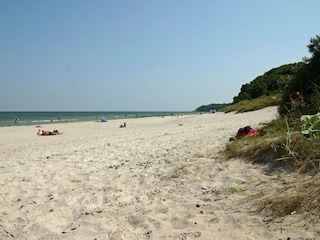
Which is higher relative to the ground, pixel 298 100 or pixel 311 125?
pixel 298 100

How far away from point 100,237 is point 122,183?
1663 millimetres

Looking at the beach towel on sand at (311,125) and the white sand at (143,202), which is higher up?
the beach towel on sand at (311,125)

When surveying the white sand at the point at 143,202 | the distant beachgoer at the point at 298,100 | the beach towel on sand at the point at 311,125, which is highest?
the distant beachgoer at the point at 298,100

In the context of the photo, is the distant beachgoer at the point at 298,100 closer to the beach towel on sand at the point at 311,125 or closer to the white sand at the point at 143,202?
the beach towel on sand at the point at 311,125

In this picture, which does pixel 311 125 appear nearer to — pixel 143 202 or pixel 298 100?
pixel 143 202

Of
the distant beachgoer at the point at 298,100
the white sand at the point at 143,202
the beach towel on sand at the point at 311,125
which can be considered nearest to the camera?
the white sand at the point at 143,202

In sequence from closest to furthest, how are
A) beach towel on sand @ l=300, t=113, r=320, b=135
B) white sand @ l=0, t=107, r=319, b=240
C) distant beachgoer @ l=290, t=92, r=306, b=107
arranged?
white sand @ l=0, t=107, r=319, b=240 → beach towel on sand @ l=300, t=113, r=320, b=135 → distant beachgoer @ l=290, t=92, r=306, b=107

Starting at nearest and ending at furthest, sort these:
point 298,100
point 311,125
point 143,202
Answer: point 143,202, point 311,125, point 298,100

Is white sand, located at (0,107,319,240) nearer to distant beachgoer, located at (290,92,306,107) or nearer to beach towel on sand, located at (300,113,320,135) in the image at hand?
beach towel on sand, located at (300,113,320,135)

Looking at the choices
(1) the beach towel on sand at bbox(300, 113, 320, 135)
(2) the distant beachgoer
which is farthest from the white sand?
(2) the distant beachgoer

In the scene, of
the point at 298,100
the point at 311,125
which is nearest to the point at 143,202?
the point at 311,125

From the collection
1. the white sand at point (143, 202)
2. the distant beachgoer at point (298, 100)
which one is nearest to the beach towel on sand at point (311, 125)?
the white sand at point (143, 202)

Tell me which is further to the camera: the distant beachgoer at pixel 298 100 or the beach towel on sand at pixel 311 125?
the distant beachgoer at pixel 298 100

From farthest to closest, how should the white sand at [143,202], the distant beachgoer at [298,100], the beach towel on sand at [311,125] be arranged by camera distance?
the distant beachgoer at [298,100]
the beach towel on sand at [311,125]
the white sand at [143,202]
